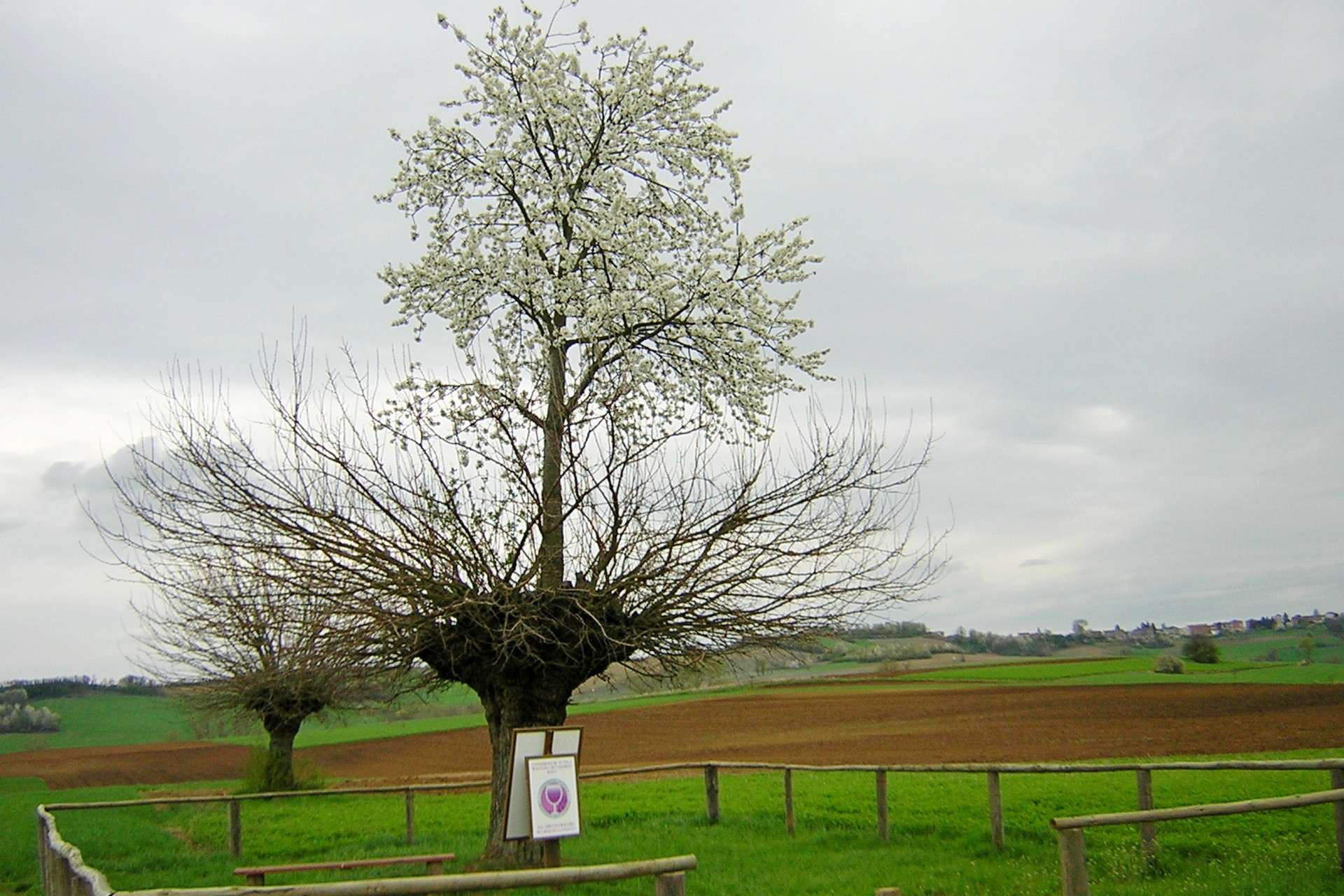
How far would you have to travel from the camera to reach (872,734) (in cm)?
3566

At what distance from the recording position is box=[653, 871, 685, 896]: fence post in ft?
16.4

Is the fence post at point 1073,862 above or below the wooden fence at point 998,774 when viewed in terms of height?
above

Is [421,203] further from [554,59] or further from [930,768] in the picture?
[930,768]

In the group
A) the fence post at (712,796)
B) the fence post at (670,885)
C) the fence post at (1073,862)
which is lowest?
the fence post at (712,796)

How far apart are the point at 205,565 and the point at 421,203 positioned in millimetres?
6595

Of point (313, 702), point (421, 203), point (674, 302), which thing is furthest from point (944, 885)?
point (313, 702)

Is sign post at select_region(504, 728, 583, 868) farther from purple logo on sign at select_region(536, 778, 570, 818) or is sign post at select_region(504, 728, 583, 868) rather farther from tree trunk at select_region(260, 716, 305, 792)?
tree trunk at select_region(260, 716, 305, 792)

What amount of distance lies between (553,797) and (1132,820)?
5177 mm

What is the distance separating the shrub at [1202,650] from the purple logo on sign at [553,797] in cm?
6069

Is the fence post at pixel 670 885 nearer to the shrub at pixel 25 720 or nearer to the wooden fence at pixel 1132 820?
the wooden fence at pixel 1132 820

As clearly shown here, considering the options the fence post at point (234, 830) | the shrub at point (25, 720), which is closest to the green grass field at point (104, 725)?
the shrub at point (25, 720)

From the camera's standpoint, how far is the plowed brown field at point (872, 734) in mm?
28250

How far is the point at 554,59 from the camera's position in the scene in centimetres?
1477

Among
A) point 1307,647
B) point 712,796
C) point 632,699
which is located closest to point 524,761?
point 712,796
